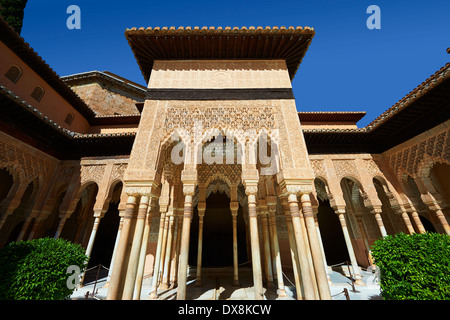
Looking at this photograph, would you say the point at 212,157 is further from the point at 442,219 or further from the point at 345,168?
the point at 442,219

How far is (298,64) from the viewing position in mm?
5820

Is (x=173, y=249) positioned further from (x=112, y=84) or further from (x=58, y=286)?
(x=112, y=84)

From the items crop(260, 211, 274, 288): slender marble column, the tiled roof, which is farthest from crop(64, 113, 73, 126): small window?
crop(260, 211, 274, 288): slender marble column

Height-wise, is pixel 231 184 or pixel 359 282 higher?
pixel 231 184

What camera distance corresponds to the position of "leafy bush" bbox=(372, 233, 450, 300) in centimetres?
298

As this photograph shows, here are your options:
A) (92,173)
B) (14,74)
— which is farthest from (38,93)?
(92,173)

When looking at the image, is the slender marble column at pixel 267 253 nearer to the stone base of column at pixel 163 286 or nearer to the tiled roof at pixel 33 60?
the stone base of column at pixel 163 286

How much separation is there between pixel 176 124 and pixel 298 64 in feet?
14.0

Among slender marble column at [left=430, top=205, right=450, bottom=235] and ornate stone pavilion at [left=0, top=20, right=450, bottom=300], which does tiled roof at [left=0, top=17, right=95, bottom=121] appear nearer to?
ornate stone pavilion at [left=0, top=20, right=450, bottom=300]

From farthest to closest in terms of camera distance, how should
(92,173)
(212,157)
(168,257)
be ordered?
(92,173) → (212,157) → (168,257)

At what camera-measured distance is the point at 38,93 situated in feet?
26.1

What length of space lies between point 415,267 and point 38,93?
519 inches

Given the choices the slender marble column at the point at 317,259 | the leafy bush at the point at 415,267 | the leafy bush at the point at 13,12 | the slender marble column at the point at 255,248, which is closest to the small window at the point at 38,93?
the leafy bush at the point at 13,12

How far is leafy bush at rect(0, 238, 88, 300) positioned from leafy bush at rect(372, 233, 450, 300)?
6046 millimetres
